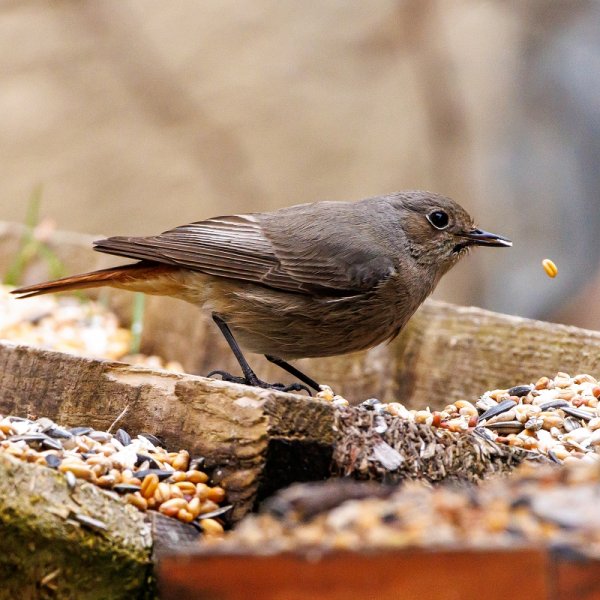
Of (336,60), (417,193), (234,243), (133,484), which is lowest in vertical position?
(133,484)

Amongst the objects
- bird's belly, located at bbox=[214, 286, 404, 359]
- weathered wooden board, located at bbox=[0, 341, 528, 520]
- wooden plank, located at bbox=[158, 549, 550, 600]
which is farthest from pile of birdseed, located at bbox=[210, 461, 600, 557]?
bird's belly, located at bbox=[214, 286, 404, 359]

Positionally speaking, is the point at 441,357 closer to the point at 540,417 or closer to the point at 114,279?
the point at 540,417

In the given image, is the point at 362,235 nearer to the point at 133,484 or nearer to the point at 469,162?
the point at 133,484

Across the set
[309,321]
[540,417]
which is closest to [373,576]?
[540,417]

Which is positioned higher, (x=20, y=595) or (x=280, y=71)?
(x=280, y=71)

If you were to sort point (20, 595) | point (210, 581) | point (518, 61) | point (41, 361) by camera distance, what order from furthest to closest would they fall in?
point (518, 61), point (41, 361), point (20, 595), point (210, 581)

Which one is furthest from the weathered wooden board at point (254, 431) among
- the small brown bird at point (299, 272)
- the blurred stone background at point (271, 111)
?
the blurred stone background at point (271, 111)

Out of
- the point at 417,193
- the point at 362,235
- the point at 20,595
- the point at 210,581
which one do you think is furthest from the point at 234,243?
the point at 210,581

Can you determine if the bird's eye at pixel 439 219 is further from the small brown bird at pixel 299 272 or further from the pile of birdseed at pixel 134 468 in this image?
the pile of birdseed at pixel 134 468
